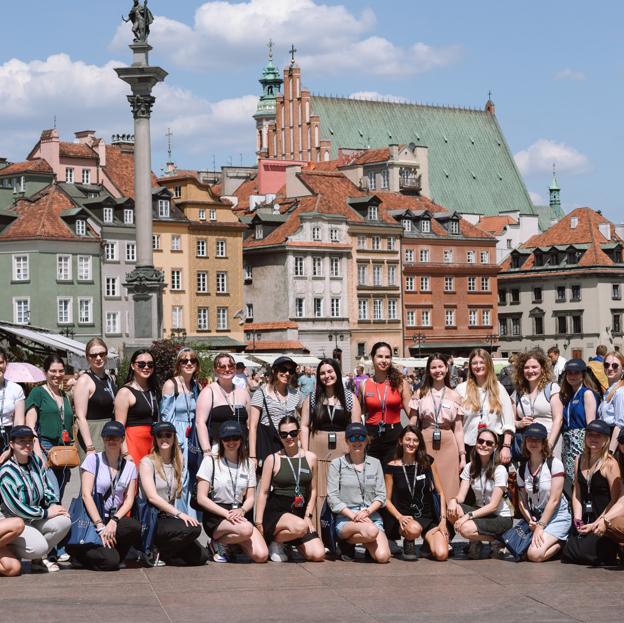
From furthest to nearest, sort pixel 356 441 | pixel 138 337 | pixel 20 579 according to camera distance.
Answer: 1. pixel 138 337
2. pixel 356 441
3. pixel 20 579

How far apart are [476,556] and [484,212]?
99.8 meters

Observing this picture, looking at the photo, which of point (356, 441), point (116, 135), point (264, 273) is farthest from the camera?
point (116, 135)

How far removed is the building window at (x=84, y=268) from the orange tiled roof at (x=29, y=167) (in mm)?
5394

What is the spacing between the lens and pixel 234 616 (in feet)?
33.1

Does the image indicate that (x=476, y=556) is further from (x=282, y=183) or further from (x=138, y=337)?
(x=282, y=183)

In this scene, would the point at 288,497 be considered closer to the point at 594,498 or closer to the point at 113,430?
the point at 113,430

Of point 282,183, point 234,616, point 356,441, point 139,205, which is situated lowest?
point 234,616

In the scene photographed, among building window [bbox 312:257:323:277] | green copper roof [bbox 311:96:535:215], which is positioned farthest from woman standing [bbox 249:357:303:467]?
green copper roof [bbox 311:96:535:215]

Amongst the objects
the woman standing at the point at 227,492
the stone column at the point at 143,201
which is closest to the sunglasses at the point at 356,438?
the woman standing at the point at 227,492

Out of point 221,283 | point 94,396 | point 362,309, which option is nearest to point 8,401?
point 94,396

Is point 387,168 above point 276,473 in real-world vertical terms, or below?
above

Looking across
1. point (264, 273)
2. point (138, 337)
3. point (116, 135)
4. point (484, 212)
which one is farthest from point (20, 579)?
point (484, 212)

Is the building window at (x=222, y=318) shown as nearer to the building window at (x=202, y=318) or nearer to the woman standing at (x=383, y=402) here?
the building window at (x=202, y=318)

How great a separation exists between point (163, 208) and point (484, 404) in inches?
2544
